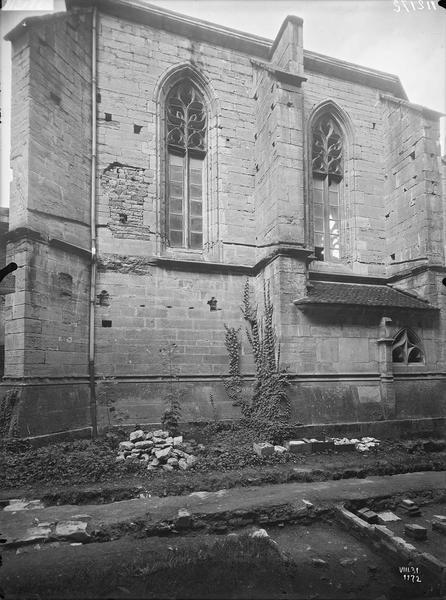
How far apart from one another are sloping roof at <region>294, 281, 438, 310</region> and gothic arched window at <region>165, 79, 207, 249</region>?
3.17 m

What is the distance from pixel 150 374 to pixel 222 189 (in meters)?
4.89

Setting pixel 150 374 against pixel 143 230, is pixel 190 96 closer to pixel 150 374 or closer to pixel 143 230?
pixel 143 230

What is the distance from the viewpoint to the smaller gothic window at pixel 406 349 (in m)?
9.05

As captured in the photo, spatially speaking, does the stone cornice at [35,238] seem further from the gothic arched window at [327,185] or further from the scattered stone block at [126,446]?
the gothic arched window at [327,185]

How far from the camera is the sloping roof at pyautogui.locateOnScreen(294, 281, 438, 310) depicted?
852 cm

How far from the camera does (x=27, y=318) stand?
6.83 metres

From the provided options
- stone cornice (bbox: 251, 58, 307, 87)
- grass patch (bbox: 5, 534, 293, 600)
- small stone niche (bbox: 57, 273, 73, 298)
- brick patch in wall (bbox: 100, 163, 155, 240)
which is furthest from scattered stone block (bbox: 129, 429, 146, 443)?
stone cornice (bbox: 251, 58, 307, 87)

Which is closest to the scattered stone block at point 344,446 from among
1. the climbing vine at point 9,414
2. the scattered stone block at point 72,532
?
the scattered stone block at point 72,532

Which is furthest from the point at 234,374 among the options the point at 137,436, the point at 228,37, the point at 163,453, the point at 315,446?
the point at 228,37

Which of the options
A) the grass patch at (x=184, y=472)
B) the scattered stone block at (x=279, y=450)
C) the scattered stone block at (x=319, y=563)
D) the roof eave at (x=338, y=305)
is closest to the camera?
the scattered stone block at (x=319, y=563)

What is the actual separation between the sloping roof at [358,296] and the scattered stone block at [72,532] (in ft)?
19.0

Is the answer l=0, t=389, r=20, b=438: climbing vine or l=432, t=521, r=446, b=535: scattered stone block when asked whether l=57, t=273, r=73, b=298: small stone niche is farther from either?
l=432, t=521, r=446, b=535: scattered stone block

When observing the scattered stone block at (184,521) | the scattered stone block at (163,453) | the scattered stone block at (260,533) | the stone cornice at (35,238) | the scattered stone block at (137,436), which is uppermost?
the stone cornice at (35,238)

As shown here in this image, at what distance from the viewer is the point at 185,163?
32.6 feet
